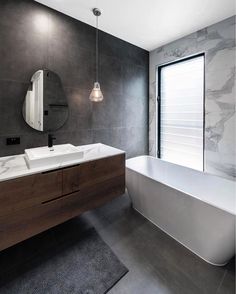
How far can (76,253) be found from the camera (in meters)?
1.59

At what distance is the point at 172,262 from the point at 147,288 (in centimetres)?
35

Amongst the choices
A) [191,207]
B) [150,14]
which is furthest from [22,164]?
[150,14]

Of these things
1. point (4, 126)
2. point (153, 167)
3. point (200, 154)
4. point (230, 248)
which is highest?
point (4, 126)

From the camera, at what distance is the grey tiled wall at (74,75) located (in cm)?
174

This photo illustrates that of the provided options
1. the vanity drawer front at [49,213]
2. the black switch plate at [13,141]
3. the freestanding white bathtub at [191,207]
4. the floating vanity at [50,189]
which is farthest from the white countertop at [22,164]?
the freestanding white bathtub at [191,207]

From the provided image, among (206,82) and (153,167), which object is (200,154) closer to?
(153,167)

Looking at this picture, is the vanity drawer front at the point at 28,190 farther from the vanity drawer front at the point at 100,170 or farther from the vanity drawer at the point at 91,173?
the vanity drawer front at the point at 100,170

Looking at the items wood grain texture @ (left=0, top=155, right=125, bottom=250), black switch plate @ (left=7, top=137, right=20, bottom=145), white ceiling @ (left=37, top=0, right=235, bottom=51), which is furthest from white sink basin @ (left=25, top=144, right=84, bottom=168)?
white ceiling @ (left=37, top=0, right=235, bottom=51)

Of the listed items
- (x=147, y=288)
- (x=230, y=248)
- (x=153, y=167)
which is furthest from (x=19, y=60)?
(x=230, y=248)

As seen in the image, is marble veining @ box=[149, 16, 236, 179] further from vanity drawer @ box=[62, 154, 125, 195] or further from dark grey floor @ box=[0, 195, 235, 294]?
vanity drawer @ box=[62, 154, 125, 195]

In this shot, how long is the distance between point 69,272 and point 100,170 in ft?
3.04

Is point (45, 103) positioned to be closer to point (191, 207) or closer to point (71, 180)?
point (71, 180)

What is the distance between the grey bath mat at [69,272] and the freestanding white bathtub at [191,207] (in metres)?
0.68

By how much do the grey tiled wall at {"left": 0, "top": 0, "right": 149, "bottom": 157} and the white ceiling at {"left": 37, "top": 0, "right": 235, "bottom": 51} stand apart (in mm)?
157
